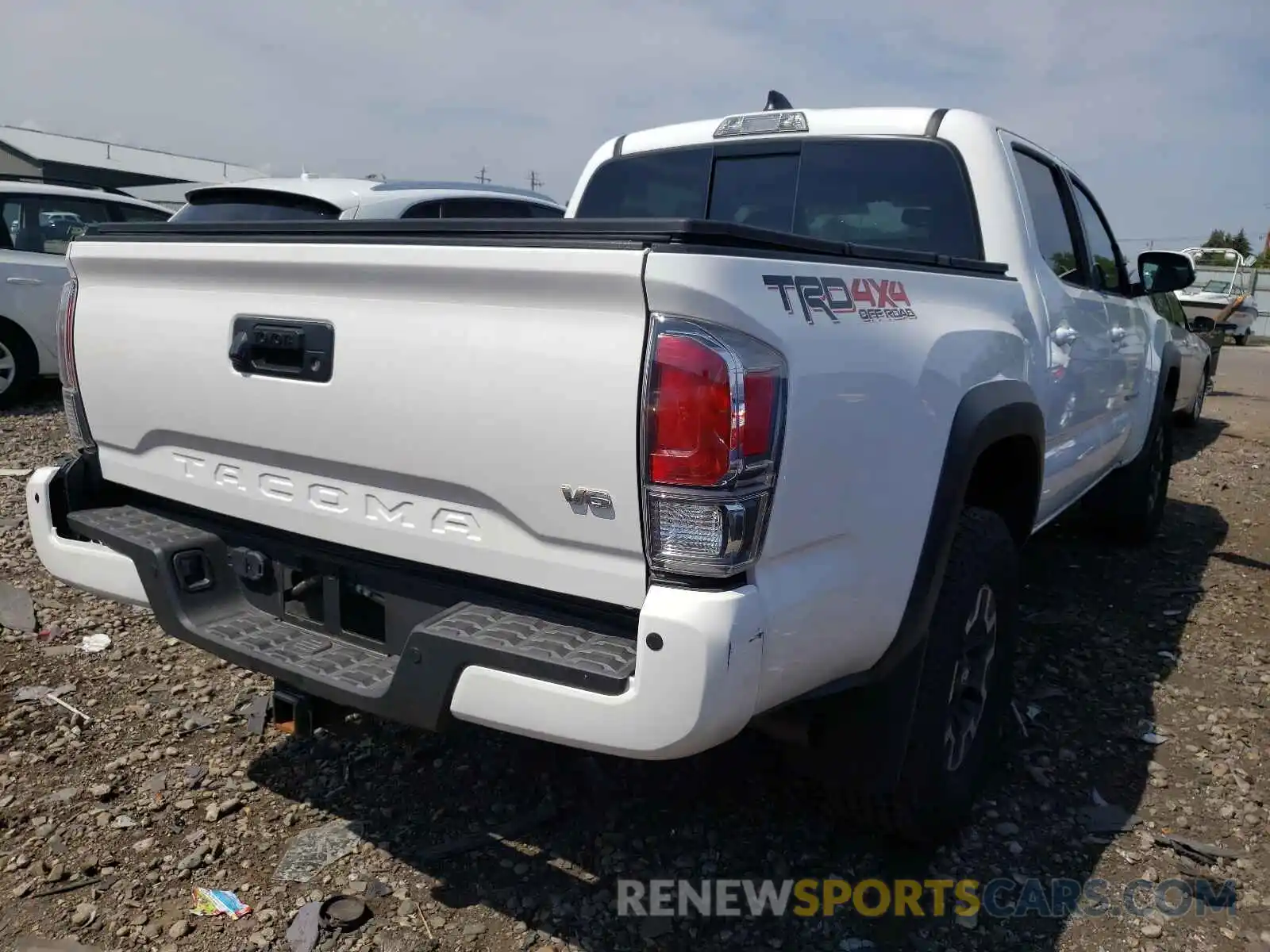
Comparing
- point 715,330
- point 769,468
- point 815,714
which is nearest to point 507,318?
point 715,330

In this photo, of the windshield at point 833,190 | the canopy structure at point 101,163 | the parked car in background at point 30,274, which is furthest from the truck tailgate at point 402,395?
the canopy structure at point 101,163

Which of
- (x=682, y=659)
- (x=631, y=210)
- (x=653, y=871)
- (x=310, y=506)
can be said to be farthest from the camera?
(x=631, y=210)

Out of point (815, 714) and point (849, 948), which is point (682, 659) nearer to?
point (815, 714)

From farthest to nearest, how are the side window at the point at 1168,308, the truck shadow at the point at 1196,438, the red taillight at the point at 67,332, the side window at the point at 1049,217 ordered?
the truck shadow at the point at 1196,438 → the side window at the point at 1168,308 → the side window at the point at 1049,217 → the red taillight at the point at 67,332

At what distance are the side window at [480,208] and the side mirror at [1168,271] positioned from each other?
11.5 ft

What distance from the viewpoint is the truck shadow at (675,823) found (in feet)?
8.04

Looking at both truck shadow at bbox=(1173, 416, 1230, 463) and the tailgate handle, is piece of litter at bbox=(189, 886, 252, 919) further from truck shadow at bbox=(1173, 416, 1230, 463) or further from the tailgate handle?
truck shadow at bbox=(1173, 416, 1230, 463)

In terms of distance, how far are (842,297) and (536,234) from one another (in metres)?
0.61

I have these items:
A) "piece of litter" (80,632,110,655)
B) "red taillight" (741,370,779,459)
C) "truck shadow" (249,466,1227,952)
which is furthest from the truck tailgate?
"piece of litter" (80,632,110,655)

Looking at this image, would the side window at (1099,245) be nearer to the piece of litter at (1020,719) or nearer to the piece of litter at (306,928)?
the piece of litter at (1020,719)

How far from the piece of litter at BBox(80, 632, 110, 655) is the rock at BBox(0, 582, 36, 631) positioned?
252 mm

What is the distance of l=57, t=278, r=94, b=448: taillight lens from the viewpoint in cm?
268

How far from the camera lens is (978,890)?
261cm

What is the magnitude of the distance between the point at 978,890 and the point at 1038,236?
211 centimetres
